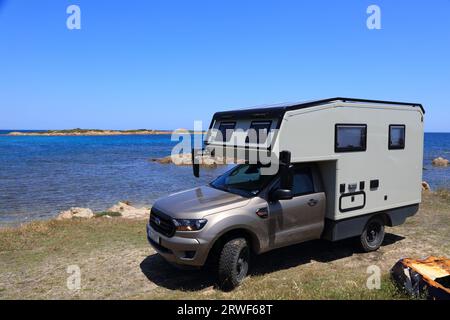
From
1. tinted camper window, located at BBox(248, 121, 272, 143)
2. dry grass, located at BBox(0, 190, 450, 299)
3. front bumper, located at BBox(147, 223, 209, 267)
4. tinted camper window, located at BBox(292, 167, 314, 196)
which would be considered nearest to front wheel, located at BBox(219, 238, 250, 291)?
dry grass, located at BBox(0, 190, 450, 299)

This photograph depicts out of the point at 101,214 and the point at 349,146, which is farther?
the point at 101,214

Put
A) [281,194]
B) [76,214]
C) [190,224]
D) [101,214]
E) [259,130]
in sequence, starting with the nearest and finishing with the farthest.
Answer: [190,224] → [281,194] → [259,130] → [76,214] → [101,214]

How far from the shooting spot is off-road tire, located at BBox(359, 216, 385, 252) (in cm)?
743

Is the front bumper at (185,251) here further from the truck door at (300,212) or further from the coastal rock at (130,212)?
the coastal rock at (130,212)

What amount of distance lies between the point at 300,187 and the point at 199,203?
6.53 feet

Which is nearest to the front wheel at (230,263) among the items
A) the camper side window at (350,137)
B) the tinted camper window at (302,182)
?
the tinted camper window at (302,182)

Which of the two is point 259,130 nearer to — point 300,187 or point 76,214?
point 300,187

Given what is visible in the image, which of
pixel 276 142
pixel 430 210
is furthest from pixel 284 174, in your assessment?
pixel 430 210

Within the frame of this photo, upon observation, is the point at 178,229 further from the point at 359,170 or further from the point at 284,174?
the point at 359,170

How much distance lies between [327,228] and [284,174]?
6.43 feet

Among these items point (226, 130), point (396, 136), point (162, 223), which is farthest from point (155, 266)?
point (396, 136)

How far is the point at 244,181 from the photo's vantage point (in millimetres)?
6559

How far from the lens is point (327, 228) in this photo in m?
6.80

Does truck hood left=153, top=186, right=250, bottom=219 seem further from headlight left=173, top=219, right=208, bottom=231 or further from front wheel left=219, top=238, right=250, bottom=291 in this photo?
front wheel left=219, top=238, right=250, bottom=291
